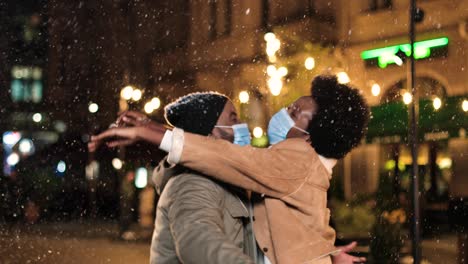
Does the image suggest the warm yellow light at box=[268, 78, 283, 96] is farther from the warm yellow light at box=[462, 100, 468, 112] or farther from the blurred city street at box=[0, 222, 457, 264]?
the blurred city street at box=[0, 222, 457, 264]

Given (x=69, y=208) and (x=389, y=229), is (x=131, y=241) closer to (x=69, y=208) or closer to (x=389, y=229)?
(x=389, y=229)

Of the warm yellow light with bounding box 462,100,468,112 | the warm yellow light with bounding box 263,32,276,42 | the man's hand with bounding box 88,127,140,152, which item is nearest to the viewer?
the man's hand with bounding box 88,127,140,152

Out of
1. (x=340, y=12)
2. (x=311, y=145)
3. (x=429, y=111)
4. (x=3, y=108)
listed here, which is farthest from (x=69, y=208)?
(x=311, y=145)

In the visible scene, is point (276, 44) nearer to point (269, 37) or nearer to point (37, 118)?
Result: point (269, 37)

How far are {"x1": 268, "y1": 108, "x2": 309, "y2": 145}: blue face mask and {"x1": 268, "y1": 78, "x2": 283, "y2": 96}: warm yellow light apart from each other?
9.17 m

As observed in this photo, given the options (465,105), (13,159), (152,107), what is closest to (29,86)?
(13,159)

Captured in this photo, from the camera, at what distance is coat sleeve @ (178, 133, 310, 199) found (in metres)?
1.99

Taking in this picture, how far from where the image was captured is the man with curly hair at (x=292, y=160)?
1985 mm

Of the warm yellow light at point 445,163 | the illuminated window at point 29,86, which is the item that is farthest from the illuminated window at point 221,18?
the illuminated window at point 29,86

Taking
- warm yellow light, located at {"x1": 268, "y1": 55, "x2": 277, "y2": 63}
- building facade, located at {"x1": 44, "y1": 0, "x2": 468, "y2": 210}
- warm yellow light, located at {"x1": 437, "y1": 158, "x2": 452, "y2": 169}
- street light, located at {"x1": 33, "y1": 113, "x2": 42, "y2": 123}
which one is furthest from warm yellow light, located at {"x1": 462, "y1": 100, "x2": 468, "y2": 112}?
street light, located at {"x1": 33, "y1": 113, "x2": 42, "y2": 123}

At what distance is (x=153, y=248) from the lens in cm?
213

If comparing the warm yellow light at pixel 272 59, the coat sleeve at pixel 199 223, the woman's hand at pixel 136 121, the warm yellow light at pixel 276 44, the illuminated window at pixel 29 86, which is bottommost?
the illuminated window at pixel 29 86

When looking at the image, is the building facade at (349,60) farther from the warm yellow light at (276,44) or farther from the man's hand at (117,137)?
the man's hand at (117,137)

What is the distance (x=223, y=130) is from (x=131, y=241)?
13.6 m
